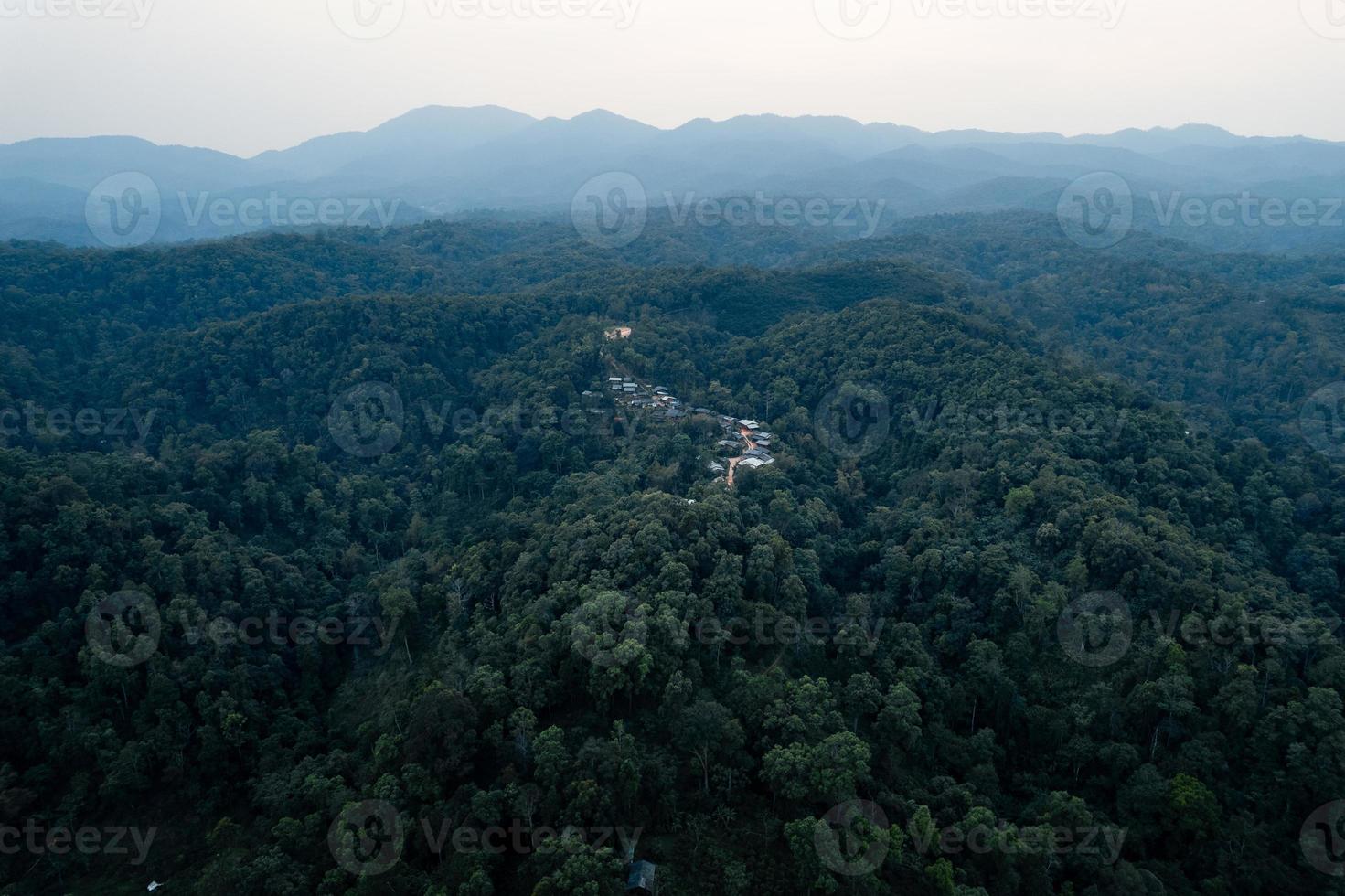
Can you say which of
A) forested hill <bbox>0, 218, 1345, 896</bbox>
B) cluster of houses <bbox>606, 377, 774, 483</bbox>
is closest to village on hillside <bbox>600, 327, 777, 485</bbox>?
cluster of houses <bbox>606, 377, 774, 483</bbox>

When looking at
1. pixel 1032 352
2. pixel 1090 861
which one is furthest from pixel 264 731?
pixel 1032 352

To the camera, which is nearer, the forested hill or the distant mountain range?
the forested hill

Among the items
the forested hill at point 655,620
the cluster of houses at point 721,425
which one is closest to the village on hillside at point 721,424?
the cluster of houses at point 721,425

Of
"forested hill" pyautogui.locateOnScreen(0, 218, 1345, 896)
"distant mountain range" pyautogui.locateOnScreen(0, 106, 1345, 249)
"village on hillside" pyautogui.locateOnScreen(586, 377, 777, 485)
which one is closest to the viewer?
"forested hill" pyautogui.locateOnScreen(0, 218, 1345, 896)

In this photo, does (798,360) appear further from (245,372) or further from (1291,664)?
(245,372)

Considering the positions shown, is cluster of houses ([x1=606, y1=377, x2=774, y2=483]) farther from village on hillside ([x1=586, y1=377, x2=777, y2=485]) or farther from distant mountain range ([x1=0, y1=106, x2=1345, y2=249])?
distant mountain range ([x1=0, y1=106, x2=1345, y2=249])
